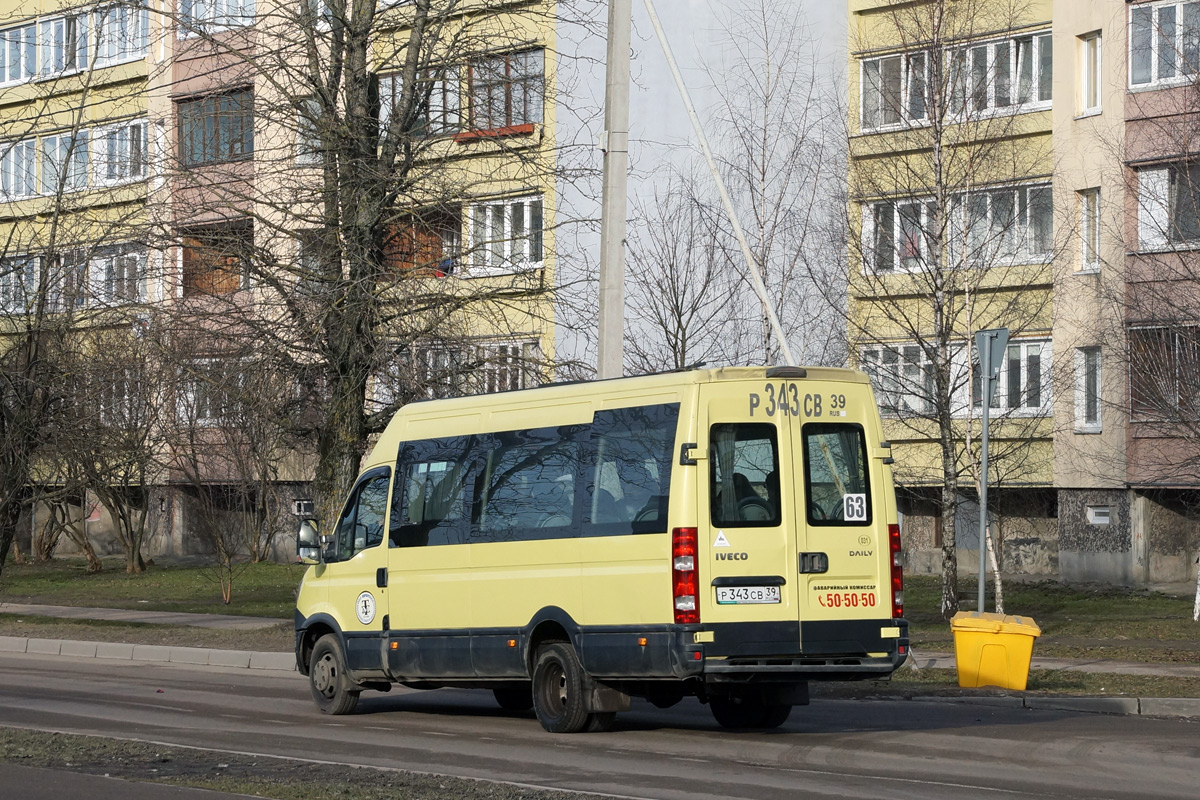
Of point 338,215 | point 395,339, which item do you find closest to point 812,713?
point 395,339

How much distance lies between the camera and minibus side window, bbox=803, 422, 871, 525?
39.0 ft

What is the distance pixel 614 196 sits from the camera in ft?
54.7

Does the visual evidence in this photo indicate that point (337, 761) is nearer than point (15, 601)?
Yes

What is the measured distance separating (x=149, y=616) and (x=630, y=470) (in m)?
18.0

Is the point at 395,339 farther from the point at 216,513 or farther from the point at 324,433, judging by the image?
the point at 216,513

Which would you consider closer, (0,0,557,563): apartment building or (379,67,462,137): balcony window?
(0,0,557,563): apartment building

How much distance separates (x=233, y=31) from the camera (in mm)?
21625

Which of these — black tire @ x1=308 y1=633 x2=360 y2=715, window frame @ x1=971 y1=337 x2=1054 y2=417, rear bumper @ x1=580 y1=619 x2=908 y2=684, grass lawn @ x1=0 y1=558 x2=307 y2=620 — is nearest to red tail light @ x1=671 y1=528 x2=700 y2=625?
rear bumper @ x1=580 y1=619 x2=908 y2=684

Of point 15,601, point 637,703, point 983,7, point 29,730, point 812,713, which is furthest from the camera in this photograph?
point 15,601

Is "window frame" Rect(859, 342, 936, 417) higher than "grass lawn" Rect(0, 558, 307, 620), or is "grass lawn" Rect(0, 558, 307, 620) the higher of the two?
"window frame" Rect(859, 342, 936, 417)

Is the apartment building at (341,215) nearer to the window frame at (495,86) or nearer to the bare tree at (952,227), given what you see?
the window frame at (495,86)

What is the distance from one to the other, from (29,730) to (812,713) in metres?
6.70

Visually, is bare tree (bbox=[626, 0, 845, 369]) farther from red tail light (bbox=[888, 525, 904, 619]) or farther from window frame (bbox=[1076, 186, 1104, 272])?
red tail light (bbox=[888, 525, 904, 619])

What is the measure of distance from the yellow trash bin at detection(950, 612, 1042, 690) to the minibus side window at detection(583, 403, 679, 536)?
212 inches
